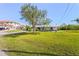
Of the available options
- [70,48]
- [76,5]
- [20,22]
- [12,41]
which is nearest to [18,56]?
[12,41]

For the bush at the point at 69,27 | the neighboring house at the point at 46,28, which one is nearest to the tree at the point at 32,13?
the neighboring house at the point at 46,28

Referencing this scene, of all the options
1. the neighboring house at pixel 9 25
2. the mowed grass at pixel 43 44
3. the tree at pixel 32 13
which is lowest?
the mowed grass at pixel 43 44

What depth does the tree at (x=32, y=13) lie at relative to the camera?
230cm

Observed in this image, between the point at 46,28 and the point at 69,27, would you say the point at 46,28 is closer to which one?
the point at 46,28

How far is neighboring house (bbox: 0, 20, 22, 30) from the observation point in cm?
232

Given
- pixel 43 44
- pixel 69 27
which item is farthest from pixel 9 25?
pixel 69 27

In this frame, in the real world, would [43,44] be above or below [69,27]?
below

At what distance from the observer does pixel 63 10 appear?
90.9 inches

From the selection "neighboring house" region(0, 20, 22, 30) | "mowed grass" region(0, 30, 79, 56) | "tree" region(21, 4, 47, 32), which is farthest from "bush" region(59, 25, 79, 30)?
"neighboring house" region(0, 20, 22, 30)

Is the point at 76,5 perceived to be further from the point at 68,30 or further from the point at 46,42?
the point at 46,42

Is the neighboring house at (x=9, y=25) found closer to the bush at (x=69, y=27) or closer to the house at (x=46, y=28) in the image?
the house at (x=46, y=28)

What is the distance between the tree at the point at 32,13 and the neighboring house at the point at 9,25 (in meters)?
0.09

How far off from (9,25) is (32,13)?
0.73ft

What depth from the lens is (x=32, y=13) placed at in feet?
7.61
